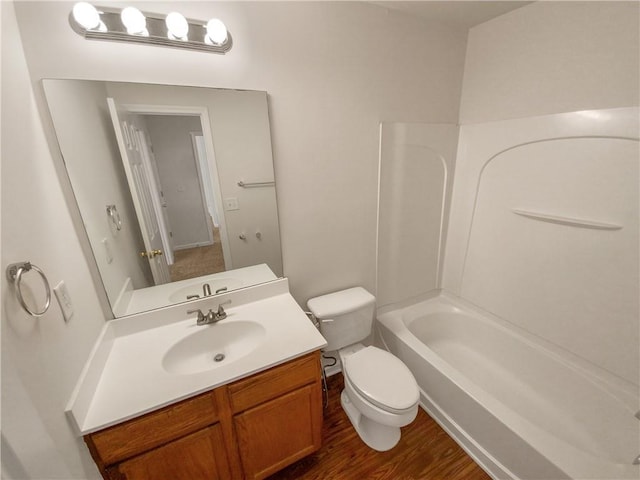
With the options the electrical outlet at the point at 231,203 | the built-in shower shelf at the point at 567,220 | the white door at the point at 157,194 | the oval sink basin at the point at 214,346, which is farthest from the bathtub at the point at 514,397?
the white door at the point at 157,194

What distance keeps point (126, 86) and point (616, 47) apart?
6.97 feet

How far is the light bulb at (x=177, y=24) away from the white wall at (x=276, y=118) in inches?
4.0

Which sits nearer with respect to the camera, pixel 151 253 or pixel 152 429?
pixel 152 429

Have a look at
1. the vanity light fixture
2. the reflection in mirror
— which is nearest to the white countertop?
the reflection in mirror

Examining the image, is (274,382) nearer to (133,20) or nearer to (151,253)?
(151,253)

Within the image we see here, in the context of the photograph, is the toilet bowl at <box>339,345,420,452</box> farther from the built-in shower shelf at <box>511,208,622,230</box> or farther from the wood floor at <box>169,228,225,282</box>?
the built-in shower shelf at <box>511,208,622,230</box>

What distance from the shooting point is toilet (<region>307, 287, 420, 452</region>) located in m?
1.27

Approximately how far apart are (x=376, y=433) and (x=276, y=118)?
6.01ft

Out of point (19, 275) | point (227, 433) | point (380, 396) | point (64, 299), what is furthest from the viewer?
point (380, 396)

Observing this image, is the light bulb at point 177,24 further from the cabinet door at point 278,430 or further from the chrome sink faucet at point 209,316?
the cabinet door at point 278,430

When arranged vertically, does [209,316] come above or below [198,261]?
below

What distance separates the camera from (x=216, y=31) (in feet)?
3.47

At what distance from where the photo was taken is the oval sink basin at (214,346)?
1193 millimetres

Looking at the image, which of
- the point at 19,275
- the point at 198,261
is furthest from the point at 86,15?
the point at 198,261
